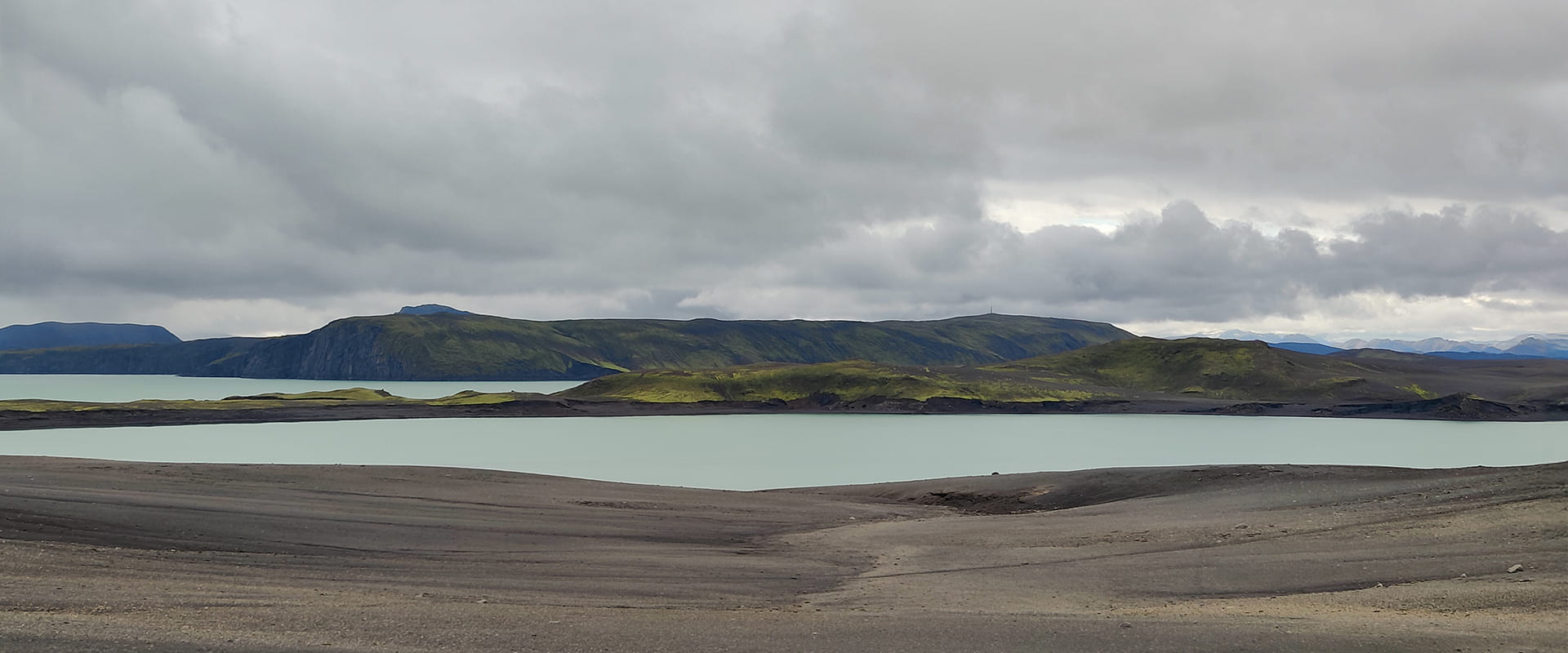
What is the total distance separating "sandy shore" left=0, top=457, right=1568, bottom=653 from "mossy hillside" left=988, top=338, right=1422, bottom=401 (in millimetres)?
126349

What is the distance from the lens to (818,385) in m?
150

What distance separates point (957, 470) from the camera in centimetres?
5759

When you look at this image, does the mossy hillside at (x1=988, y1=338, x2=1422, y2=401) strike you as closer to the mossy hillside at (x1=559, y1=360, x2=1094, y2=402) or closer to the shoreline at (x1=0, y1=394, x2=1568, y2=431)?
the shoreline at (x1=0, y1=394, x2=1568, y2=431)

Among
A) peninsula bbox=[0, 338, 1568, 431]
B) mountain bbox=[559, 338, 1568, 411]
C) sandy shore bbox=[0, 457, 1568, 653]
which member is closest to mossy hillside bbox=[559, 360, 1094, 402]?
mountain bbox=[559, 338, 1568, 411]

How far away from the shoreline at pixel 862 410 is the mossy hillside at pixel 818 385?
A: 2.83m

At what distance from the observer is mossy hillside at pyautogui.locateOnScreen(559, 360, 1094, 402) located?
470 feet

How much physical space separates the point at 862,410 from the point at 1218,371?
210 ft

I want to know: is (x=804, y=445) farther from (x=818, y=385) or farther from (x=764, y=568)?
(x=818, y=385)

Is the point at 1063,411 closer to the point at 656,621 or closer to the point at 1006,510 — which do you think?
the point at 1006,510

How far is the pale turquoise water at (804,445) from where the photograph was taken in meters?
61.0

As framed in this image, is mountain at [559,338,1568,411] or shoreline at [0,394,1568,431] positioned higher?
mountain at [559,338,1568,411]

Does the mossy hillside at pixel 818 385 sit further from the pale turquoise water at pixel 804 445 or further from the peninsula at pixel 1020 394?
the pale turquoise water at pixel 804 445

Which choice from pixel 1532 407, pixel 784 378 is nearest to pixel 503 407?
pixel 784 378

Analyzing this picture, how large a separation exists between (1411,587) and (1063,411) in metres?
123
